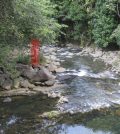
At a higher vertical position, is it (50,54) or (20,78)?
(20,78)

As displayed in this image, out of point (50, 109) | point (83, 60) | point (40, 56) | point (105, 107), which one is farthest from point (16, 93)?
point (83, 60)

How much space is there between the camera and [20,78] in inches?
743

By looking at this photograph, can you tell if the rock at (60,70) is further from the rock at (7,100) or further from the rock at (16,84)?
the rock at (7,100)

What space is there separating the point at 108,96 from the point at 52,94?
293 centimetres

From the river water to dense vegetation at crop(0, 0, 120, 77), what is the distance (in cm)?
236

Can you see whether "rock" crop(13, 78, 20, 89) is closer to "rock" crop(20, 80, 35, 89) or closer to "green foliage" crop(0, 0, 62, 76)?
"rock" crop(20, 80, 35, 89)

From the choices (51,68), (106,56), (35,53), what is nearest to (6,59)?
(35,53)

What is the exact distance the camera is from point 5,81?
712 inches

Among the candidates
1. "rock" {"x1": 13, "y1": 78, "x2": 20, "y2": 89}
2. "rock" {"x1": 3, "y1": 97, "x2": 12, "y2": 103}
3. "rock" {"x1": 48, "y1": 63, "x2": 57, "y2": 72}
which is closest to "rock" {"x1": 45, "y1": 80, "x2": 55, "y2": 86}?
"rock" {"x1": 13, "y1": 78, "x2": 20, "y2": 89}

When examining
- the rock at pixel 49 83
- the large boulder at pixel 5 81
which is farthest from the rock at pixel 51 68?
the large boulder at pixel 5 81

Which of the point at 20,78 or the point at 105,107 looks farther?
the point at 20,78

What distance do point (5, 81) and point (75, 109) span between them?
4680 millimetres

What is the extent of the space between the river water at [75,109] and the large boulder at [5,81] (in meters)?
1.35

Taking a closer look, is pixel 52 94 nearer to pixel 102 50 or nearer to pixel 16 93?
pixel 16 93
